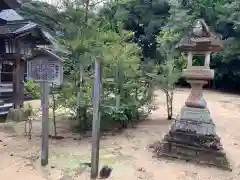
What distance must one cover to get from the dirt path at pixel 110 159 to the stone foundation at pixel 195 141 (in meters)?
0.21

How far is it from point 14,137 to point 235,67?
15957 mm

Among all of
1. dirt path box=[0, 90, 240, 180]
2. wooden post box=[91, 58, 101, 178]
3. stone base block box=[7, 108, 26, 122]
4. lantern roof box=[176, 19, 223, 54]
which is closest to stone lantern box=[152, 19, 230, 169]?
lantern roof box=[176, 19, 223, 54]

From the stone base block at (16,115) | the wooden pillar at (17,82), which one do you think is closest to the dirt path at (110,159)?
the stone base block at (16,115)

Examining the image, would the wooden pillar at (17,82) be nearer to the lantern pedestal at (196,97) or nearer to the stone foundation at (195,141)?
the stone foundation at (195,141)

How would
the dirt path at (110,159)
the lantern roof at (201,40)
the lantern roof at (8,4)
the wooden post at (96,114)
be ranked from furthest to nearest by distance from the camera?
the lantern roof at (201,40) → the lantern roof at (8,4) → the dirt path at (110,159) → the wooden post at (96,114)

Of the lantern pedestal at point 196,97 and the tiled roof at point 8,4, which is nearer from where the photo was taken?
the tiled roof at point 8,4

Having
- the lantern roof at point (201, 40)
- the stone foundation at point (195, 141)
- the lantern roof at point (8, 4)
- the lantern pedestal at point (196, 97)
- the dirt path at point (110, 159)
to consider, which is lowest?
the dirt path at point (110, 159)

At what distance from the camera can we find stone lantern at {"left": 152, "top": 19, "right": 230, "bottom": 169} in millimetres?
5598

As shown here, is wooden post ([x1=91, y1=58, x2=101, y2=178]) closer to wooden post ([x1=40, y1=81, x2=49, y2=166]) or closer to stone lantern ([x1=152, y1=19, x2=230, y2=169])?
wooden post ([x1=40, y1=81, x2=49, y2=166])

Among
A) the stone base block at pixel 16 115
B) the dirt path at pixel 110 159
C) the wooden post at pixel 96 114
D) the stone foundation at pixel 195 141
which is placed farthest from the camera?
the stone base block at pixel 16 115

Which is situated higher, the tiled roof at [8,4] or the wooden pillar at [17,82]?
the tiled roof at [8,4]

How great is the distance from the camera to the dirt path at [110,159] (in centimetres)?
496

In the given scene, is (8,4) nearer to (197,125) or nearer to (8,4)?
(8,4)

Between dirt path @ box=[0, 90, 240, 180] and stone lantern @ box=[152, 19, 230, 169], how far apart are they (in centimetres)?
26
